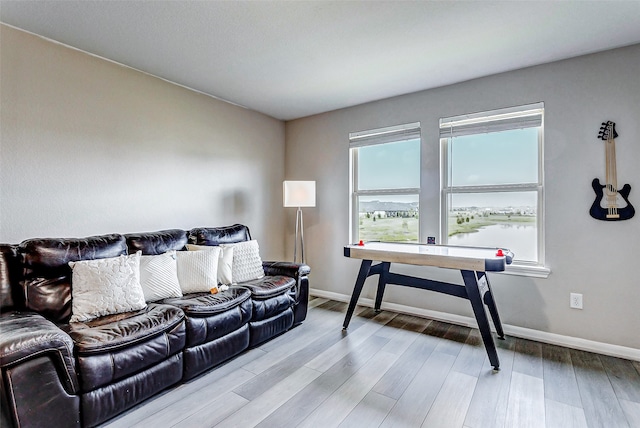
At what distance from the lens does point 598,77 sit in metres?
2.55

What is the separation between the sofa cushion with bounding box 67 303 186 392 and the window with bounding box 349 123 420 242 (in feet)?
8.07

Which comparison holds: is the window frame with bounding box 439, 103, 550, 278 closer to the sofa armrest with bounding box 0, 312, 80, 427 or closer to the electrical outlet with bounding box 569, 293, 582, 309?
the electrical outlet with bounding box 569, 293, 582, 309

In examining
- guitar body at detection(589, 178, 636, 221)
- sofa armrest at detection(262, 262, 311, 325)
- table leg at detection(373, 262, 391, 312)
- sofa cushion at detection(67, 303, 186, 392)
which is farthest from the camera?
table leg at detection(373, 262, 391, 312)

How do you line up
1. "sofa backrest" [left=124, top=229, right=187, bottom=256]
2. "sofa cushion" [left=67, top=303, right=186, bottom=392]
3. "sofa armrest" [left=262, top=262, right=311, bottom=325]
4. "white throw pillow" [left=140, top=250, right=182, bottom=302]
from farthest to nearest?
"sofa armrest" [left=262, top=262, right=311, bottom=325]
"sofa backrest" [left=124, top=229, right=187, bottom=256]
"white throw pillow" [left=140, top=250, right=182, bottom=302]
"sofa cushion" [left=67, top=303, right=186, bottom=392]

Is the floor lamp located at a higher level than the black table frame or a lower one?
higher

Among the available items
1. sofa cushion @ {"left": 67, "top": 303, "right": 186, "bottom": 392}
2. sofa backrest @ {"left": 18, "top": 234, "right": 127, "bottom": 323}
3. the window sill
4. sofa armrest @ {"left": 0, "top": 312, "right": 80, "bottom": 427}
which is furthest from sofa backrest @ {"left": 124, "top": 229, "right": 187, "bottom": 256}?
the window sill

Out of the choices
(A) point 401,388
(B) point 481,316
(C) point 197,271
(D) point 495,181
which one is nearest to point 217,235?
(C) point 197,271

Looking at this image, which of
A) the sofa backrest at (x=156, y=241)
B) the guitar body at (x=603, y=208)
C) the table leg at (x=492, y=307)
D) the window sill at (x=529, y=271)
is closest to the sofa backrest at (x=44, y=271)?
the sofa backrest at (x=156, y=241)

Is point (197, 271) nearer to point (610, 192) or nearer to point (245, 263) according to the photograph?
point (245, 263)

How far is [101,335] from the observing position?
5.56ft

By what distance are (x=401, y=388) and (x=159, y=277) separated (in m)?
1.91

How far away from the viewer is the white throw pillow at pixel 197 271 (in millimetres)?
2586

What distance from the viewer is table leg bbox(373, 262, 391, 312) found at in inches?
125

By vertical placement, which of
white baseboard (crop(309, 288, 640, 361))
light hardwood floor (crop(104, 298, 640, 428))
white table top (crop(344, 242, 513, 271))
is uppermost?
white table top (crop(344, 242, 513, 271))
